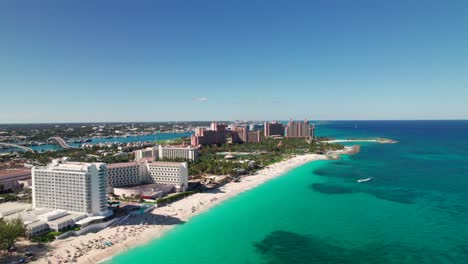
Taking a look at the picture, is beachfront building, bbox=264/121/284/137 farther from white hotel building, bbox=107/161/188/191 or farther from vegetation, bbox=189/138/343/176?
white hotel building, bbox=107/161/188/191

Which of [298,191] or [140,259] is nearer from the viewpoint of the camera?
[140,259]

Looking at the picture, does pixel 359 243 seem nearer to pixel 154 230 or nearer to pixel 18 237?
pixel 154 230

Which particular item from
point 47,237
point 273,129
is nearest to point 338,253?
point 47,237

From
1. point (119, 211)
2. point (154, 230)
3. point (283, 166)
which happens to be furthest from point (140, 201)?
point (283, 166)

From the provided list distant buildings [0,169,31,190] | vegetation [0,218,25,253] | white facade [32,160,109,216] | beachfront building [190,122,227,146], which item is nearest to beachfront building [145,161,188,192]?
white facade [32,160,109,216]

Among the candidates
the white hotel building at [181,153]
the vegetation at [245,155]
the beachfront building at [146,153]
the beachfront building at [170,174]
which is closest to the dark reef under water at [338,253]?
the beachfront building at [170,174]

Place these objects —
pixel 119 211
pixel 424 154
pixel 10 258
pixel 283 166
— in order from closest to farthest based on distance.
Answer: pixel 10 258 < pixel 119 211 < pixel 283 166 < pixel 424 154
